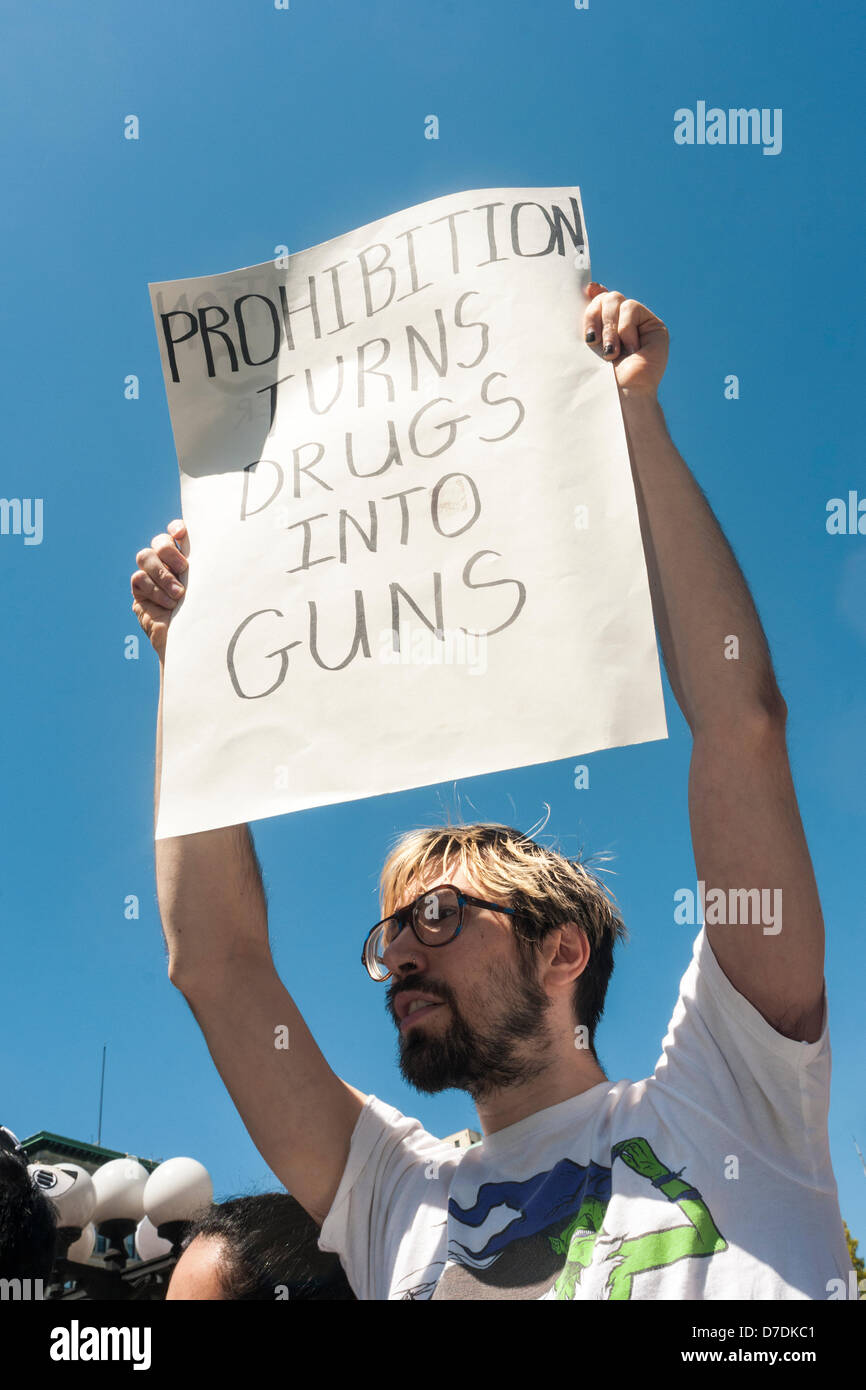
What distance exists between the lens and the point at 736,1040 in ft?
5.79

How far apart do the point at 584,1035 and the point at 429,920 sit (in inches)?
16.5

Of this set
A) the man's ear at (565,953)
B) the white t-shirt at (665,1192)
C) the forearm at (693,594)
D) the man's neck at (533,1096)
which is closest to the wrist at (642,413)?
the forearm at (693,594)

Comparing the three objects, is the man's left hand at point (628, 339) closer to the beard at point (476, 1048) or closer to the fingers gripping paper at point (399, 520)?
Answer: the fingers gripping paper at point (399, 520)

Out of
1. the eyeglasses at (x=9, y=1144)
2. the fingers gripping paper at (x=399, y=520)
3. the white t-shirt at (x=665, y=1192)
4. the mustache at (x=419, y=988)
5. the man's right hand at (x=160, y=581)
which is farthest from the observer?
the eyeglasses at (x=9, y=1144)

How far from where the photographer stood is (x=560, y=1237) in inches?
69.1

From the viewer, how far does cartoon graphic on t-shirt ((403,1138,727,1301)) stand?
163cm

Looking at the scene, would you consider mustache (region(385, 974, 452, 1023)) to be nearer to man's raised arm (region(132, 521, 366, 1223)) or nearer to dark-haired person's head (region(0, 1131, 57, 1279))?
man's raised arm (region(132, 521, 366, 1223))

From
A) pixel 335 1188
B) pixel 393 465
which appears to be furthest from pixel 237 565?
pixel 335 1188

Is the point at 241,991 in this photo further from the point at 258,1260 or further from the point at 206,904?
the point at 258,1260

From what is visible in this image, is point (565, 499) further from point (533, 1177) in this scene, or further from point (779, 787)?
point (533, 1177)

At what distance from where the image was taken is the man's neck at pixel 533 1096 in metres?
2.06

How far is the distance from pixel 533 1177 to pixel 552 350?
1582 millimetres

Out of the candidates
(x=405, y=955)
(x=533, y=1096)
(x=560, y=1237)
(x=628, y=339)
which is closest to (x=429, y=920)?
(x=405, y=955)

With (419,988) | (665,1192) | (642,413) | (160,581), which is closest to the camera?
(665,1192)
